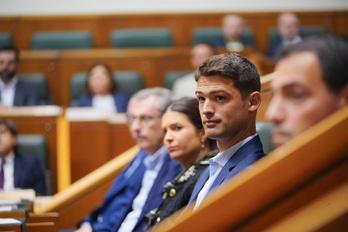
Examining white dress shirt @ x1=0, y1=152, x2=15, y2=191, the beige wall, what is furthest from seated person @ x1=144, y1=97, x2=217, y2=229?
the beige wall

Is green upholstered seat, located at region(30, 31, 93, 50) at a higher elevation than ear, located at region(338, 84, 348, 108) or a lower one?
higher

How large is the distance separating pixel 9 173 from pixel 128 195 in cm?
46

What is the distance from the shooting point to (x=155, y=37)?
2316 millimetres

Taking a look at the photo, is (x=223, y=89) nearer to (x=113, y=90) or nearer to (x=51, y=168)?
(x=51, y=168)

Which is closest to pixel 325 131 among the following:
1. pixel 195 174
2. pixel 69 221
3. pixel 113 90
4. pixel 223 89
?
pixel 223 89

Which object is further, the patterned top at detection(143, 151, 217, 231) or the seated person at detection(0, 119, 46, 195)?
the seated person at detection(0, 119, 46, 195)

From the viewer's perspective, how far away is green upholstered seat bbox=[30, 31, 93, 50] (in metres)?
2.28

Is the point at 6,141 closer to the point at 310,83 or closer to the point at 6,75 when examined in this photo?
the point at 6,75

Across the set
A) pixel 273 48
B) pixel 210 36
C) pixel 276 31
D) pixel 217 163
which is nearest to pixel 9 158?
pixel 217 163

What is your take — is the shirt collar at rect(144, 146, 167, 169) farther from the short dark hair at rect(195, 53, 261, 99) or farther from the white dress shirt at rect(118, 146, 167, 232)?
the short dark hair at rect(195, 53, 261, 99)

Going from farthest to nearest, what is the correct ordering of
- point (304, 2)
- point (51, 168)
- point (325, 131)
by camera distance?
point (304, 2), point (51, 168), point (325, 131)

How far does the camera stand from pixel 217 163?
23.8 inches

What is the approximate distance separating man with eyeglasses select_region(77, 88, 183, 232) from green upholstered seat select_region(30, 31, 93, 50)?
1.30 metres

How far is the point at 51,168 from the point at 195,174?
84cm
